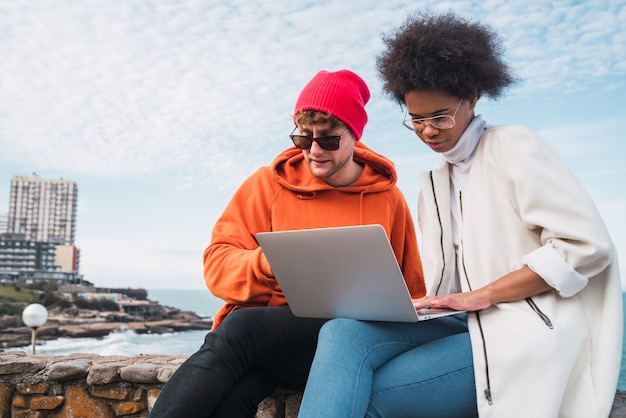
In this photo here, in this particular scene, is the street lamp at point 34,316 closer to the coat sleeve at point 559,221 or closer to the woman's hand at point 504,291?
the woman's hand at point 504,291

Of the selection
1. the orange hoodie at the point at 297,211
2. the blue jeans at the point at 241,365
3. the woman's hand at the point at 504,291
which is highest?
the orange hoodie at the point at 297,211

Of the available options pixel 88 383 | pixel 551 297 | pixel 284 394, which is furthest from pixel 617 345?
pixel 88 383

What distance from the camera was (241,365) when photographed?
1.68m

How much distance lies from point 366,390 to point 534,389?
39 cm

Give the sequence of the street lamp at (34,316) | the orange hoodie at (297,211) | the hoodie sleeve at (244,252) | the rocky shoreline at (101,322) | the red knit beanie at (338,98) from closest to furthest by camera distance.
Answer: the hoodie sleeve at (244,252), the orange hoodie at (297,211), the red knit beanie at (338,98), the street lamp at (34,316), the rocky shoreline at (101,322)

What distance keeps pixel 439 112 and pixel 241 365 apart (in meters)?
0.92

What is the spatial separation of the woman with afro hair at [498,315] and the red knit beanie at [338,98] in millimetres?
479

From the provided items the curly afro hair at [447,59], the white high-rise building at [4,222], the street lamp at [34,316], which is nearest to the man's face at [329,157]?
the curly afro hair at [447,59]

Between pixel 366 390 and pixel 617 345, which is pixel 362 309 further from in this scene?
pixel 617 345

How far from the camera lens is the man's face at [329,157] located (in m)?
2.11

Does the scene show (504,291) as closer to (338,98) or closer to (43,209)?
(338,98)

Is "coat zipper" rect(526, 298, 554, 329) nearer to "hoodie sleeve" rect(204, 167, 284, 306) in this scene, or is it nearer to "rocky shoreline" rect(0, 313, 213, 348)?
"hoodie sleeve" rect(204, 167, 284, 306)

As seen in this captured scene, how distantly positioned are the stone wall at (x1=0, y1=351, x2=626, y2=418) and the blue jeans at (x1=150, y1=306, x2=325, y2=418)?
83cm

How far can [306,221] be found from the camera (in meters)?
2.15
